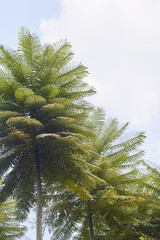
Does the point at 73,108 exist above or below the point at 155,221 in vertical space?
above

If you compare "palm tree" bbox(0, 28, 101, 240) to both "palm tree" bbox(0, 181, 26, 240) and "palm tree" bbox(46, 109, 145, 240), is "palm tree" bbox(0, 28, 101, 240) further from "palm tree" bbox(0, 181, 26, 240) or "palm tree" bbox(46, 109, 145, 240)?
"palm tree" bbox(0, 181, 26, 240)

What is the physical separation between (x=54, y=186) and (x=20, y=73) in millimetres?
3311

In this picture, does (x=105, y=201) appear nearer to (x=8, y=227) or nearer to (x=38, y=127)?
(x=38, y=127)

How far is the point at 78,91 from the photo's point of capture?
841 centimetres

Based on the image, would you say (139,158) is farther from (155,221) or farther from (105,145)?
(155,221)

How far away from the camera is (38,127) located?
6992 millimetres

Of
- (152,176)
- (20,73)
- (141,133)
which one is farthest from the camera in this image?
(152,176)

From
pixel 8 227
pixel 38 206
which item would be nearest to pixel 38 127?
pixel 38 206

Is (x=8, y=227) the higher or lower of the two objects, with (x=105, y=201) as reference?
lower

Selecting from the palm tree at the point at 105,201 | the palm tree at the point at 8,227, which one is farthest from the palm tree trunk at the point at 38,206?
the palm tree at the point at 8,227

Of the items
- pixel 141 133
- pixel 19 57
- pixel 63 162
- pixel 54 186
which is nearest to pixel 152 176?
pixel 141 133

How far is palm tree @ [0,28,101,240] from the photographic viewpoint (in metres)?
6.83

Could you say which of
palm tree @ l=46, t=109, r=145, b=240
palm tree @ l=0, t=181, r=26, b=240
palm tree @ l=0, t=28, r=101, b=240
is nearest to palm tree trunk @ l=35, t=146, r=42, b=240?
palm tree @ l=0, t=28, r=101, b=240

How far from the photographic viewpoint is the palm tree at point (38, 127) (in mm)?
6832
